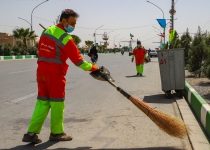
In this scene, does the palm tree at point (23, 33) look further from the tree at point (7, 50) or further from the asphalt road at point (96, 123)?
the asphalt road at point (96, 123)

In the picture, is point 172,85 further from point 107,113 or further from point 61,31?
point 61,31

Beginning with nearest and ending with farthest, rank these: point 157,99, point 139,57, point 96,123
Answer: point 96,123
point 157,99
point 139,57

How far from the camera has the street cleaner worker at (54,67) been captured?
464 cm

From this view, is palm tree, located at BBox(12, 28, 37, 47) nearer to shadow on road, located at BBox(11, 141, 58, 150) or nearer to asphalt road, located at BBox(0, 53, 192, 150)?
asphalt road, located at BBox(0, 53, 192, 150)

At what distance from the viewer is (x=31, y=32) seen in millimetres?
58719

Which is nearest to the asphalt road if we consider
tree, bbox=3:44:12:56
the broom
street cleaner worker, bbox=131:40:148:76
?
the broom

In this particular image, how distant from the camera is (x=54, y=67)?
15.3 ft

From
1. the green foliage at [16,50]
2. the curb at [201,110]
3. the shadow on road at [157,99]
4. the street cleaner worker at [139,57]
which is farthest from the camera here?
the green foliage at [16,50]

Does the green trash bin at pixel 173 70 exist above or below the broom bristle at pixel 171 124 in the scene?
above

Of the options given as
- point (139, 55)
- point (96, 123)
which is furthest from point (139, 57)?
point (96, 123)

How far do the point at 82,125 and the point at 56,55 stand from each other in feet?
5.45

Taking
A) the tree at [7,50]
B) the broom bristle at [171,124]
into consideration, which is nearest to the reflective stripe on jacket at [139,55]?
the broom bristle at [171,124]

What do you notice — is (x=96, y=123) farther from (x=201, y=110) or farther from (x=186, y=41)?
(x=186, y=41)

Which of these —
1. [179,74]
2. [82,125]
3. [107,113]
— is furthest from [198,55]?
[82,125]
